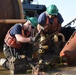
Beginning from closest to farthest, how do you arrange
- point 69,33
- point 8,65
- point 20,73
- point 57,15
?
point 20,73
point 8,65
point 57,15
point 69,33

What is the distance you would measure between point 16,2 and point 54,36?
4338mm

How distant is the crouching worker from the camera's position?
6516 mm

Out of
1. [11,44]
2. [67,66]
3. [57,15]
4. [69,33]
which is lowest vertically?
[69,33]

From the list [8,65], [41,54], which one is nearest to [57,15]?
[41,54]

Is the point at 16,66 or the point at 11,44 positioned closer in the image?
the point at 16,66

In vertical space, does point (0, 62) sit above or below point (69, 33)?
above

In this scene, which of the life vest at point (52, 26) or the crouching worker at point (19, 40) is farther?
the life vest at point (52, 26)

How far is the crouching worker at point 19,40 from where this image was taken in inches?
257

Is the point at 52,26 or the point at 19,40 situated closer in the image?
the point at 19,40

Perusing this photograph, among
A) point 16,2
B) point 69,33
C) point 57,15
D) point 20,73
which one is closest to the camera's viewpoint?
point 20,73

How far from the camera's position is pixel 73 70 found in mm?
6531

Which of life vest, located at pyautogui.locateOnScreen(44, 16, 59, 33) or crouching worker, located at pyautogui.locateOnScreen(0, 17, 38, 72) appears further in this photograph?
life vest, located at pyautogui.locateOnScreen(44, 16, 59, 33)

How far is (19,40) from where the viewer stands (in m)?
6.48

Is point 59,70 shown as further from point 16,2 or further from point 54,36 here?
point 16,2
